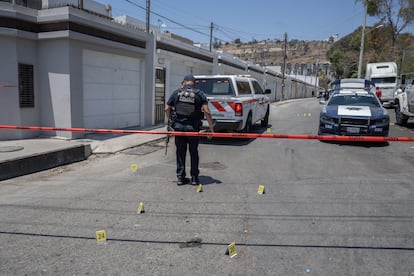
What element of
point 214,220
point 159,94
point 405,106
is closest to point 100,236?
point 214,220

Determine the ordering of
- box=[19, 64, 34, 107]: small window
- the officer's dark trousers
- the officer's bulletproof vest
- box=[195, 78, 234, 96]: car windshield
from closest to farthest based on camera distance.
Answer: the officer's bulletproof vest < the officer's dark trousers < box=[19, 64, 34, 107]: small window < box=[195, 78, 234, 96]: car windshield

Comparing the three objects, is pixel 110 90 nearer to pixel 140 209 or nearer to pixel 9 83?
pixel 9 83

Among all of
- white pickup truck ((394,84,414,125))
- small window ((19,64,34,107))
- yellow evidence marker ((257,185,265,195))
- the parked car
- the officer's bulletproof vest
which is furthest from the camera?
white pickup truck ((394,84,414,125))

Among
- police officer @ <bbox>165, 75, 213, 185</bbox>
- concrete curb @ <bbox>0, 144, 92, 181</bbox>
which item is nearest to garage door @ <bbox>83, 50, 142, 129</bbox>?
concrete curb @ <bbox>0, 144, 92, 181</bbox>

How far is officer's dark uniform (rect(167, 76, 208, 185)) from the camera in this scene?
229 inches

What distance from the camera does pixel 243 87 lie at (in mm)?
11195

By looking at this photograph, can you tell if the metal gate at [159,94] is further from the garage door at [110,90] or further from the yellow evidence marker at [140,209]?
the yellow evidence marker at [140,209]

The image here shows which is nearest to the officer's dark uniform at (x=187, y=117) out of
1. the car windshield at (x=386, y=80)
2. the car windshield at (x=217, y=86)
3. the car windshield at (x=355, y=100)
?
the car windshield at (x=217, y=86)

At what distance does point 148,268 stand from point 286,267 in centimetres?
136

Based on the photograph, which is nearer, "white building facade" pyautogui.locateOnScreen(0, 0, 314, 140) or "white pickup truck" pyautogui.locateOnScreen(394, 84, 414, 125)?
"white building facade" pyautogui.locateOnScreen(0, 0, 314, 140)

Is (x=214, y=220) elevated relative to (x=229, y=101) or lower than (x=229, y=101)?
lower

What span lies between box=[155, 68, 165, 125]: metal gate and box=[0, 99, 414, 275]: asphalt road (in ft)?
24.9

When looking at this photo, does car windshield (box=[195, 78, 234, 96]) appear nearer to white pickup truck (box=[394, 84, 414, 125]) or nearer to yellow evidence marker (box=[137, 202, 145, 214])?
yellow evidence marker (box=[137, 202, 145, 214])

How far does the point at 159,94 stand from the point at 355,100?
8.20 m
